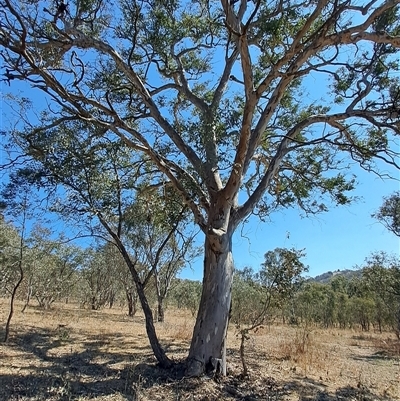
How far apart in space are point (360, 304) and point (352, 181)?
17724 mm

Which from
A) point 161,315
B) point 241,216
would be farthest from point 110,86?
point 161,315

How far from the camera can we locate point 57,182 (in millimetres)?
6309

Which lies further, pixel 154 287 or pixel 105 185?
pixel 154 287

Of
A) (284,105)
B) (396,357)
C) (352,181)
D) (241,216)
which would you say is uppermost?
(284,105)

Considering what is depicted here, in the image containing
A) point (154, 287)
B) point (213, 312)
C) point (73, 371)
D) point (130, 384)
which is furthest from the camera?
point (154, 287)

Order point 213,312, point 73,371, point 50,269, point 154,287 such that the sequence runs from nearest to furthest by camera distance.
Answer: point 213,312, point 73,371, point 50,269, point 154,287

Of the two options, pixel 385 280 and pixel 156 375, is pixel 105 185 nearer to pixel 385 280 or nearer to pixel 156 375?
pixel 156 375

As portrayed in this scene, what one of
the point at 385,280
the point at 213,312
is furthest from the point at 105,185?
the point at 385,280

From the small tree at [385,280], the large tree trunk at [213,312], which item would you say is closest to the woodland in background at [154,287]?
the small tree at [385,280]

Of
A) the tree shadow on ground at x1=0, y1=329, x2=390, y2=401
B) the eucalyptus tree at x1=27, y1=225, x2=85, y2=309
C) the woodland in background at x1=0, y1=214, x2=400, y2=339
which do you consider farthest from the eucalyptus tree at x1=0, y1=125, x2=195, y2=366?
the eucalyptus tree at x1=27, y1=225, x2=85, y2=309

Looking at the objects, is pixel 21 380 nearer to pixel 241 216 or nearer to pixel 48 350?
pixel 48 350

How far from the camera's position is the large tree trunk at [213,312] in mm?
5148

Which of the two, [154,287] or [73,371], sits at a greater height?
[154,287]

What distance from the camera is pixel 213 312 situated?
5.28 m
